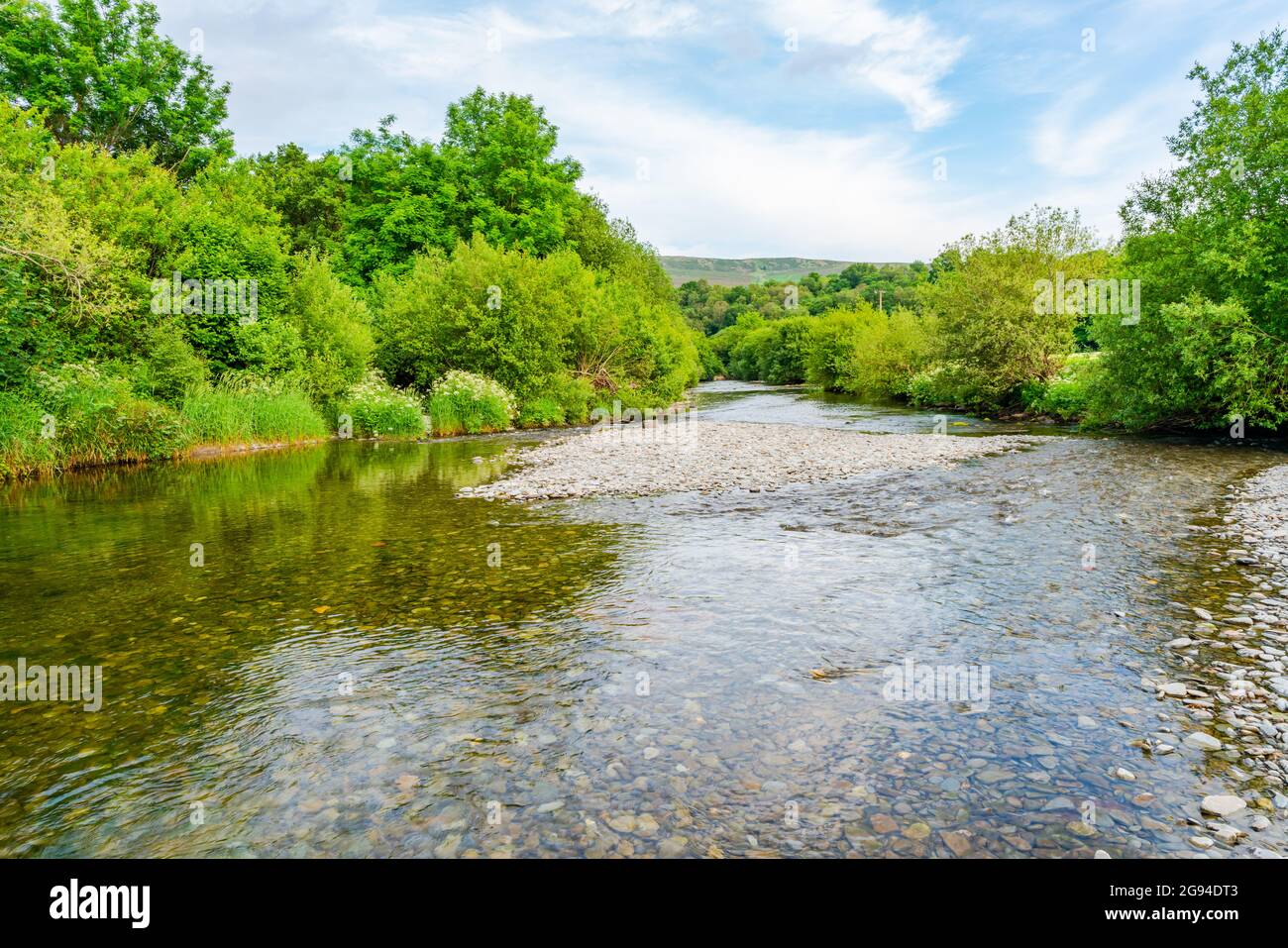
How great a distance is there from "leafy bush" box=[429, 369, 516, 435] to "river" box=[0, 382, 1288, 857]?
18966 millimetres

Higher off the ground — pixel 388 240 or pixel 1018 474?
pixel 388 240

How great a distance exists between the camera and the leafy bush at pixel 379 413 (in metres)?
32.1

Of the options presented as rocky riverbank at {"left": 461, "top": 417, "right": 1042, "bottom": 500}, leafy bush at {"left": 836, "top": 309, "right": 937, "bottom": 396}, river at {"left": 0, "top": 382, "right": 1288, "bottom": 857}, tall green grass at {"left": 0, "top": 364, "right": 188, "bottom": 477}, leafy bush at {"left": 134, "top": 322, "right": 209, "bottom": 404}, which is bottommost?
river at {"left": 0, "top": 382, "right": 1288, "bottom": 857}

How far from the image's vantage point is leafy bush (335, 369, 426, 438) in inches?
1265

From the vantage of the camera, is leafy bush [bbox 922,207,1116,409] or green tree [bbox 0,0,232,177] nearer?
leafy bush [bbox 922,207,1116,409]

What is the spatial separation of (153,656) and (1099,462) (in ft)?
72.9

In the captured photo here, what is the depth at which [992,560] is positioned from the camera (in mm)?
10727

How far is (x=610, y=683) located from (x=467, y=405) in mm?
28587

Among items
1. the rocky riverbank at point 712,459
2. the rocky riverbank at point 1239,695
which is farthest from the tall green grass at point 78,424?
the rocky riverbank at point 1239,695

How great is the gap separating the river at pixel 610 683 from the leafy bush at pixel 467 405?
19.0 m

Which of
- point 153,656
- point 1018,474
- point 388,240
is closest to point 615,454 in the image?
point 1018,474

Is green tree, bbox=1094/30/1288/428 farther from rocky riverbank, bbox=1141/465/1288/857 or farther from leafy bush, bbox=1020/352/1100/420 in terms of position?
rocky riverbank, bbox=1141/465/1288/857

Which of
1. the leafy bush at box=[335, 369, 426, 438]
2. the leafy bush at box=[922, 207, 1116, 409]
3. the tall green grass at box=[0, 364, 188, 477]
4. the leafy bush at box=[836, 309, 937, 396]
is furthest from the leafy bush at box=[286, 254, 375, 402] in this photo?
the leafy bush at box=[836, 309, 937, 396]
